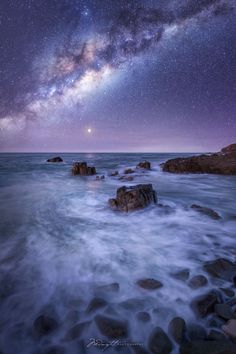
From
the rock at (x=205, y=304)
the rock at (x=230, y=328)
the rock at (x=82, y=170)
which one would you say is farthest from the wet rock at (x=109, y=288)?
the rock at (x=82, y=170)

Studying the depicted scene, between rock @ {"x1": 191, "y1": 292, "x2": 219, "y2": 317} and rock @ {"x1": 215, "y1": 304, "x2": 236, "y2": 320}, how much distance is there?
0.07m

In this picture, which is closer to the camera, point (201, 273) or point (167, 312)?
point (167, 312)

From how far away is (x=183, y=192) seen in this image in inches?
410

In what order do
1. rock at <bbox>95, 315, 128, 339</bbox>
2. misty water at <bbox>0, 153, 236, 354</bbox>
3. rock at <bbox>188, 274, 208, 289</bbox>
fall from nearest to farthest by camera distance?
rock at <bbox>95, 315, 128, 339</bbox> → misty water at <bbox>0, 153, 236, 354</bbox> → rock at <bbox>188, 274, 208, 289</bbox>

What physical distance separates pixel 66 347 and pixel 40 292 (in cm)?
105

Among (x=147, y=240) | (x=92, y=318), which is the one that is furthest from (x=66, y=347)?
(x=147, y=240)

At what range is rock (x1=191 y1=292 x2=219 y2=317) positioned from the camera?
2.48 metres

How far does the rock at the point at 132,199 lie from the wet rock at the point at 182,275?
3303mm

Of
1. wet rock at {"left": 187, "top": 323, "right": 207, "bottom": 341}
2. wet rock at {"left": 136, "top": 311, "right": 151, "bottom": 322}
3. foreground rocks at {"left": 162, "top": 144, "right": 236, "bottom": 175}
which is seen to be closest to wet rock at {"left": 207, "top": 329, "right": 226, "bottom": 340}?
wet rock at {"left": 187, "top": 323, "right": 207, "bottom": 341}

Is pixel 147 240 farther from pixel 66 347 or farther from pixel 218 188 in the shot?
pixel 218 188

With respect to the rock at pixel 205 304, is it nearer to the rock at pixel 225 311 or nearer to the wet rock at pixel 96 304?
the rock at pixel 225 311

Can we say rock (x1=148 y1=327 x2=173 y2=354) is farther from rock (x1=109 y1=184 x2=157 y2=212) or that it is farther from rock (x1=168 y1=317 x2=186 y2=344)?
rock (x1=109 y1=184 x2=157 y2=212)

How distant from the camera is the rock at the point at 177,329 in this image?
2.17 m

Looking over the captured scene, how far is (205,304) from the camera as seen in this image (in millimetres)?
2545
